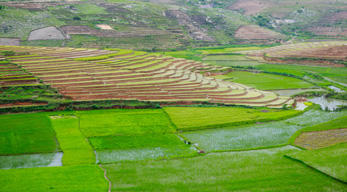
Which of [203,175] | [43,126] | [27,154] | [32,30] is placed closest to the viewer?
[203,175]

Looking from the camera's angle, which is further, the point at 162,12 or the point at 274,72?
the point at 162,12

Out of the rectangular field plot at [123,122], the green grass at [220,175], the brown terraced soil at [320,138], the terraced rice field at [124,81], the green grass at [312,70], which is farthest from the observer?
the green grass at [312,70]

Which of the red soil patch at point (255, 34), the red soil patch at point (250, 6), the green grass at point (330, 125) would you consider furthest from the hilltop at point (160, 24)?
the green grass at point (330, 125)

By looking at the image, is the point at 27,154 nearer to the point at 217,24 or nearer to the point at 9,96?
the point at 9,96

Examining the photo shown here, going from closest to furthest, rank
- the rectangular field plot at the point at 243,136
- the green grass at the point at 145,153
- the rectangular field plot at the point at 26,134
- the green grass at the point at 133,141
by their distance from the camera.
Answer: the green grass at the point at 145,153 → the rectangular field plot at the point at 26,134 → the green grass at the point at 133,141 → the rectangular field plot at the point at 243,136

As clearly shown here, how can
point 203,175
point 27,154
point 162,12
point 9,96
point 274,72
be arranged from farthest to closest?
point 162,12
point 274,72
point 9,96
point 27,154
point 203,175

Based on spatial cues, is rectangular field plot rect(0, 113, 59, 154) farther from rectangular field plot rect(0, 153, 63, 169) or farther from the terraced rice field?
the terraced rice field

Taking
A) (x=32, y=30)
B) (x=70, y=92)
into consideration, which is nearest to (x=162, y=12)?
(x=32, y=30)

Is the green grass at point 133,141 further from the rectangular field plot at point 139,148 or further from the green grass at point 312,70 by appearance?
the green grass at point 312,70
